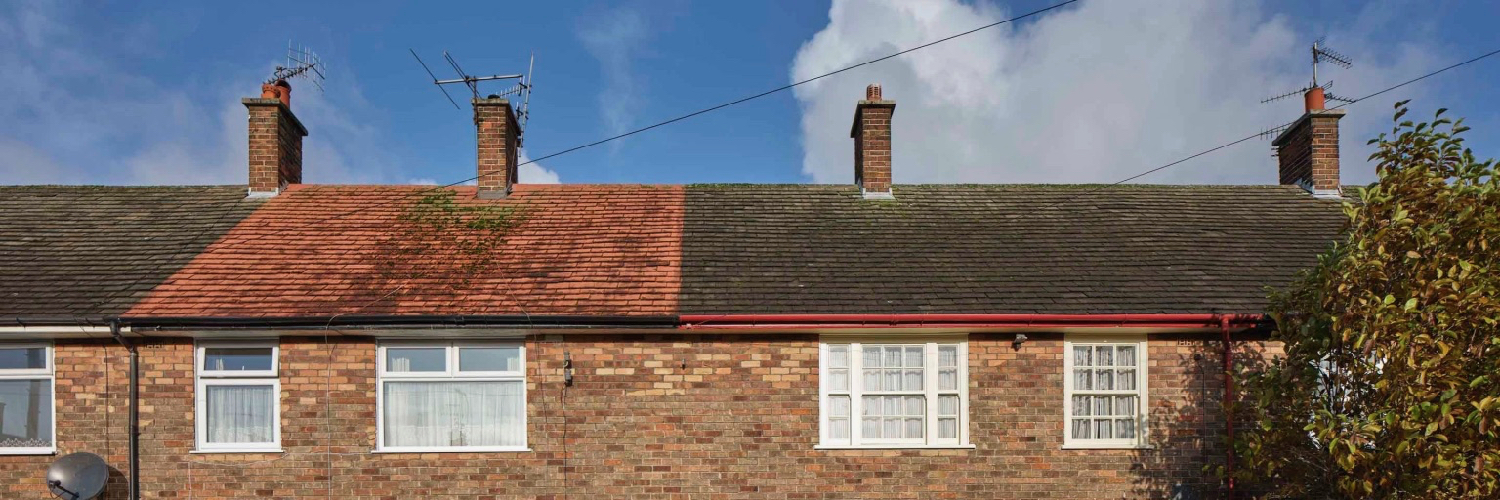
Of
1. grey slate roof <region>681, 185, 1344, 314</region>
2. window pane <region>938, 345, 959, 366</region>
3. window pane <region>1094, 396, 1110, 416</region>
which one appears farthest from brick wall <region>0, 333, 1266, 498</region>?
grey slate roof <region>681, 185, 1344, 314</region>

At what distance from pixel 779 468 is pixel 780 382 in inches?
33.0

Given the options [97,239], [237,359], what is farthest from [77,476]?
[97,239]

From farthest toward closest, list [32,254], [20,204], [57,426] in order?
1. [20,204]
2. [32,254]
3. [57,426]

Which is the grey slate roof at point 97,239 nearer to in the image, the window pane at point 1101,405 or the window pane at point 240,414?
the window pane at point 240,414

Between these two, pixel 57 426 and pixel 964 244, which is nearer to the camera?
pixel 57 426

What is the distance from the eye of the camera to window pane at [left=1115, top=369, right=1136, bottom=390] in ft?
24.1

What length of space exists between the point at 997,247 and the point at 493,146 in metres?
7.03

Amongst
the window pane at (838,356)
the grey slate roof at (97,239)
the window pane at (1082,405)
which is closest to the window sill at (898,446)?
the window pane at (838,356)

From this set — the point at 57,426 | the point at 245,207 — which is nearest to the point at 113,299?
the point at 57,426

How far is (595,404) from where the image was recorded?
23.5 feet

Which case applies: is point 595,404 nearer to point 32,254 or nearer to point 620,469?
point 620,469

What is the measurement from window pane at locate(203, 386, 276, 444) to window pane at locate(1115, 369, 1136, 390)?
27.5 feet

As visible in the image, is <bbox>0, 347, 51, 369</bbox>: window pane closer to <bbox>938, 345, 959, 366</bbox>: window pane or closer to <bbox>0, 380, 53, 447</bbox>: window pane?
<bbox>0, 380, 53, 447</bbox>: window pane

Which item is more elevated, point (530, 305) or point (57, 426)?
point (530, 305)
